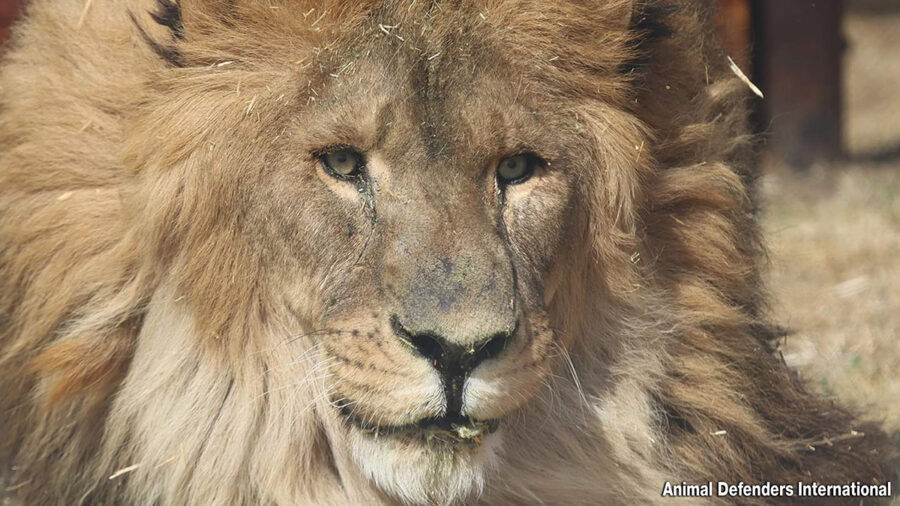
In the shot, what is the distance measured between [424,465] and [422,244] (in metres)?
0.56

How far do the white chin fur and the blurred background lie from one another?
2033 mm

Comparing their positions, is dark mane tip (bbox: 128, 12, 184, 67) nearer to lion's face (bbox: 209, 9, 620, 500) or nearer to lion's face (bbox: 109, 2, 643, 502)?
lion's face (bbox: 109, 2, 643, 502)

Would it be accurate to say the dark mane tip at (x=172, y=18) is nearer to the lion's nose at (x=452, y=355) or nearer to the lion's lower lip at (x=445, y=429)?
the lion's nose at (x=452, y=355)

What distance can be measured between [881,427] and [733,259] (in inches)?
43.6

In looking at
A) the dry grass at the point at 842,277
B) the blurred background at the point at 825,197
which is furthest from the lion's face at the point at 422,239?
the dry grass at the point at 842,277

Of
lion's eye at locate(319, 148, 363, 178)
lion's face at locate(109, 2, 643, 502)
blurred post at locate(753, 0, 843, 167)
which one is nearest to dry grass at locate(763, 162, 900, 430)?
blurred post at locate(753, 0, 843, 167)

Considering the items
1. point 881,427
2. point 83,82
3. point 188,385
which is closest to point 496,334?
point 188,385

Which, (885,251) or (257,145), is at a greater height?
(257,145)

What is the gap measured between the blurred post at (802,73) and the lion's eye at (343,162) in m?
6.61

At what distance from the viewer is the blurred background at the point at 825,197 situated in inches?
216

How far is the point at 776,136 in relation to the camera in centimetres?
935

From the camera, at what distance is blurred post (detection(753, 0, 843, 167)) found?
9.38 m

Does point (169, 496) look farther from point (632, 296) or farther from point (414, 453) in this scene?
point (632, 296)

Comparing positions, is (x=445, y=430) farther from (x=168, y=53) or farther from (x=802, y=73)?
(x=802, y=73)
